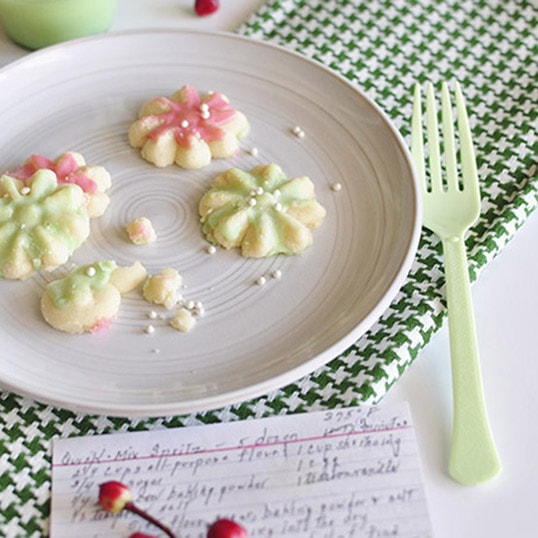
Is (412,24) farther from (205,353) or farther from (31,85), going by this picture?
(205,353)

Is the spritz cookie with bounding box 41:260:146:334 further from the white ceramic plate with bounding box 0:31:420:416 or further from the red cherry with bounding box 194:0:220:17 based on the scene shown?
the red cherry with bounding box 194:0:220:17

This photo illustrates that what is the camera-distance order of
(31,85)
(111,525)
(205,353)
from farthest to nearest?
(31,85)
(205,353)
(111,525)

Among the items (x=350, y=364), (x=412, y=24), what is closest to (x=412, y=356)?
(x=350, y=364)

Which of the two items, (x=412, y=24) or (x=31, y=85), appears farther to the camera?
(x=412, y=24)

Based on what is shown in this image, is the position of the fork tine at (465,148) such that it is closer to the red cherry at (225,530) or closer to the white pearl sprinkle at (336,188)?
the white pearl sprinkle at (336,188)

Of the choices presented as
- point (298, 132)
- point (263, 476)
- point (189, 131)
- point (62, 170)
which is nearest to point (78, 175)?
point (62, 170)

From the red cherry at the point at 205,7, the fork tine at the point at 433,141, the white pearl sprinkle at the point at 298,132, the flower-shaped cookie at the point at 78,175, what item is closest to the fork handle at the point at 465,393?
the fork tine at the point at 433,141

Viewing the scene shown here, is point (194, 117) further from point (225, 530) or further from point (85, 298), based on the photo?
point (225, 530)
